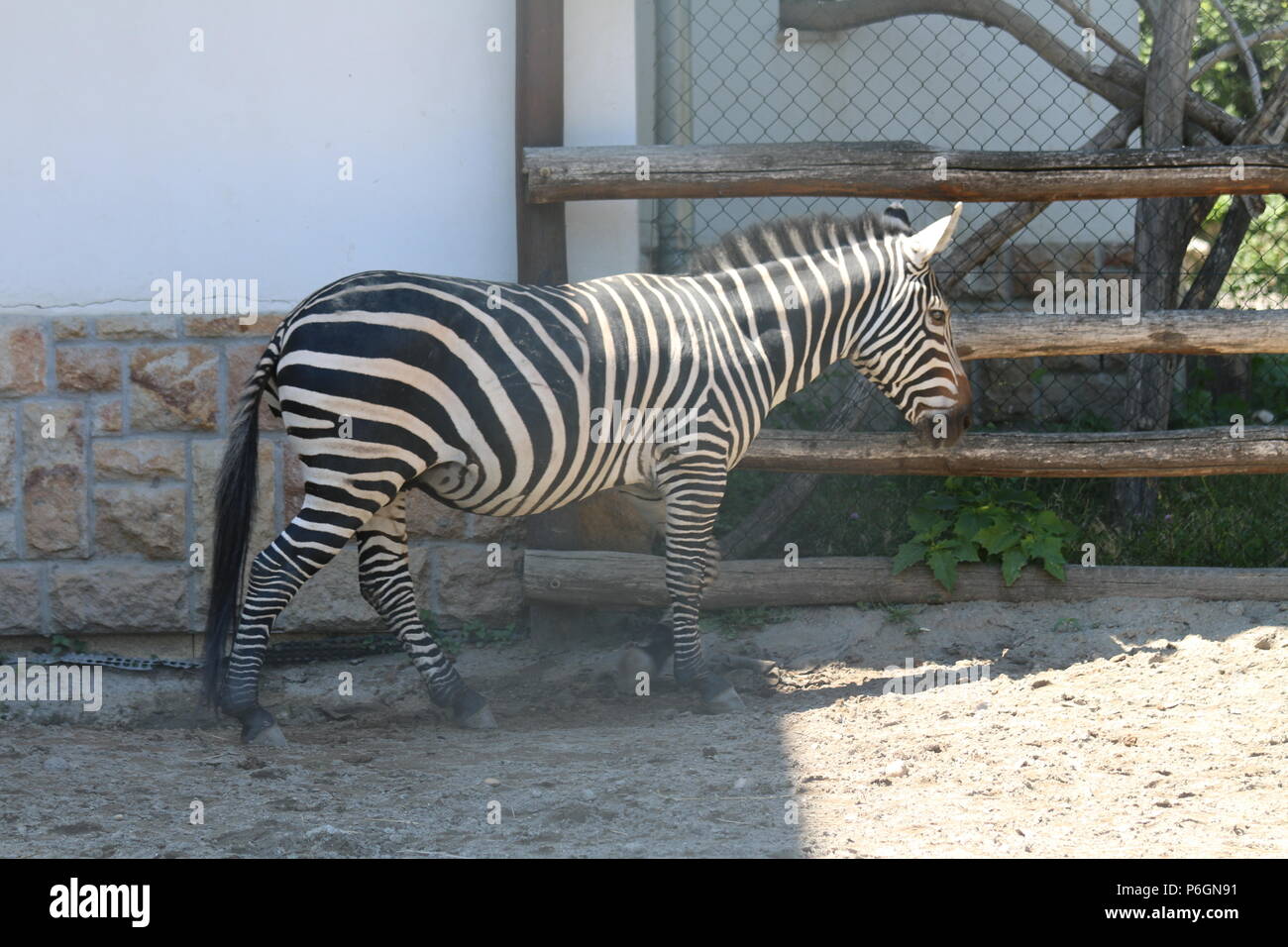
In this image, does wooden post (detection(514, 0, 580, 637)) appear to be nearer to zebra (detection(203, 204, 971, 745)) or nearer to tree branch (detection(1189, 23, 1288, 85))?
zebra (detection(203, 204, 971, 745))

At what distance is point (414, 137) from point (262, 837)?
3261 millimetres

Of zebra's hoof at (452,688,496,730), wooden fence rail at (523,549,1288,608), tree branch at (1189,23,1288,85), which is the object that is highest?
tree branch at (1189,23,1288,85)

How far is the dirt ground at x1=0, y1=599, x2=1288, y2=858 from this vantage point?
137 inches

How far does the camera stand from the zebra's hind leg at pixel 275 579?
4.45 m

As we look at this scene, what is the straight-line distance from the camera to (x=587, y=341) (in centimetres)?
476

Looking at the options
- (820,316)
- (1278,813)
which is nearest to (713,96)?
(820,316)

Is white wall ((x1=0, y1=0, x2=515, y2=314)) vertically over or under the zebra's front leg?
over

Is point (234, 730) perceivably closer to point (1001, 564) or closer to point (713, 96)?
point (1001, 564)

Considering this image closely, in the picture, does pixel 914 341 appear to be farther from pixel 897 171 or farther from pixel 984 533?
pixel 984 533

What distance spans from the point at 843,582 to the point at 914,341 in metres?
1.23

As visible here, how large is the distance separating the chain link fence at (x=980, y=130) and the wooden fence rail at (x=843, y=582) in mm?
469

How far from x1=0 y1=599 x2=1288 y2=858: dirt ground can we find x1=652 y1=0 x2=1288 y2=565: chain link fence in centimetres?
105

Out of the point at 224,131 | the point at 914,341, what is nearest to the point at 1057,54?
the point at 914,341

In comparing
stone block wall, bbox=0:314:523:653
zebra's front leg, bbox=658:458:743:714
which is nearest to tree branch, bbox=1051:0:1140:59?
zebra's front leg, bbox=658:458:743:714
